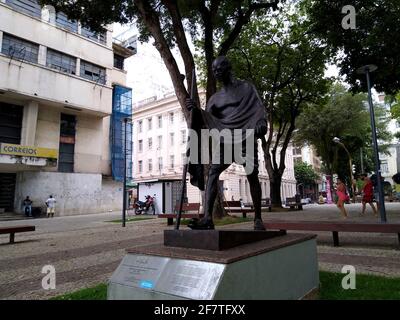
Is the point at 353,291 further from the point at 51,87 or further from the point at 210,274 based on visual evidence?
the point at 51,87

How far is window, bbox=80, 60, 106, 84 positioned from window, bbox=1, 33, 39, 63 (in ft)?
14.3

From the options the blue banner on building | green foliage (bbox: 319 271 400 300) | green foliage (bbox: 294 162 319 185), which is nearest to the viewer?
green foliage (bbox: 319 271 400 300)

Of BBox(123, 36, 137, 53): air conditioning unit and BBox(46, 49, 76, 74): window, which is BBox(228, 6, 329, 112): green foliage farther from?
BBox(123, 36, 137, 53): air conditioning unit

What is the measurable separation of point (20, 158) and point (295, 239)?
2405cm

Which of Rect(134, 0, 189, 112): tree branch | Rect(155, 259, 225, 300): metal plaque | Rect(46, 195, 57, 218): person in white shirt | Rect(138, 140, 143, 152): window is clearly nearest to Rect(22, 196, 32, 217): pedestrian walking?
Rect(46, 195, 57, 218): person in white shirt

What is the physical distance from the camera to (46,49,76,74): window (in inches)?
1065

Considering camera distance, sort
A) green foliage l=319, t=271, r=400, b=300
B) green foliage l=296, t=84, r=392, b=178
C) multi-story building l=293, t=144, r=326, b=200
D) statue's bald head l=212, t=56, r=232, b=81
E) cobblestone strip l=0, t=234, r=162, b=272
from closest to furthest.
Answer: green foliage l=319, t=271, r=400, b=300, statue's bald head l=212, t=56, r=232, b=81, cobblestone strip l=0, t=234, r=162, b=272, green foliage l=296, t=84, r=392, b=178, multi-story building l=293, t=144, r=326, b=200

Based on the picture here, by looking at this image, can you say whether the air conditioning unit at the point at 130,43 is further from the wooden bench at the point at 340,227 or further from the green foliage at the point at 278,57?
the wooden bench at the point at 340,227

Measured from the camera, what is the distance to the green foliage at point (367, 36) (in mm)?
11812

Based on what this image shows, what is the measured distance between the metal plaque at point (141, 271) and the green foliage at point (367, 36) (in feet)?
40.6

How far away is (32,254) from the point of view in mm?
7109

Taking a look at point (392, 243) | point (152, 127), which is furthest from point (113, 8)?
point (152, 127)

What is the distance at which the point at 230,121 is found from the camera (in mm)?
3980

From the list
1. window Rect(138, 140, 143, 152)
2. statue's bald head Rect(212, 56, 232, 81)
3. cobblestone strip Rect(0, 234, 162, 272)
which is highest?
window Rect(138, 140, 143, 152)
